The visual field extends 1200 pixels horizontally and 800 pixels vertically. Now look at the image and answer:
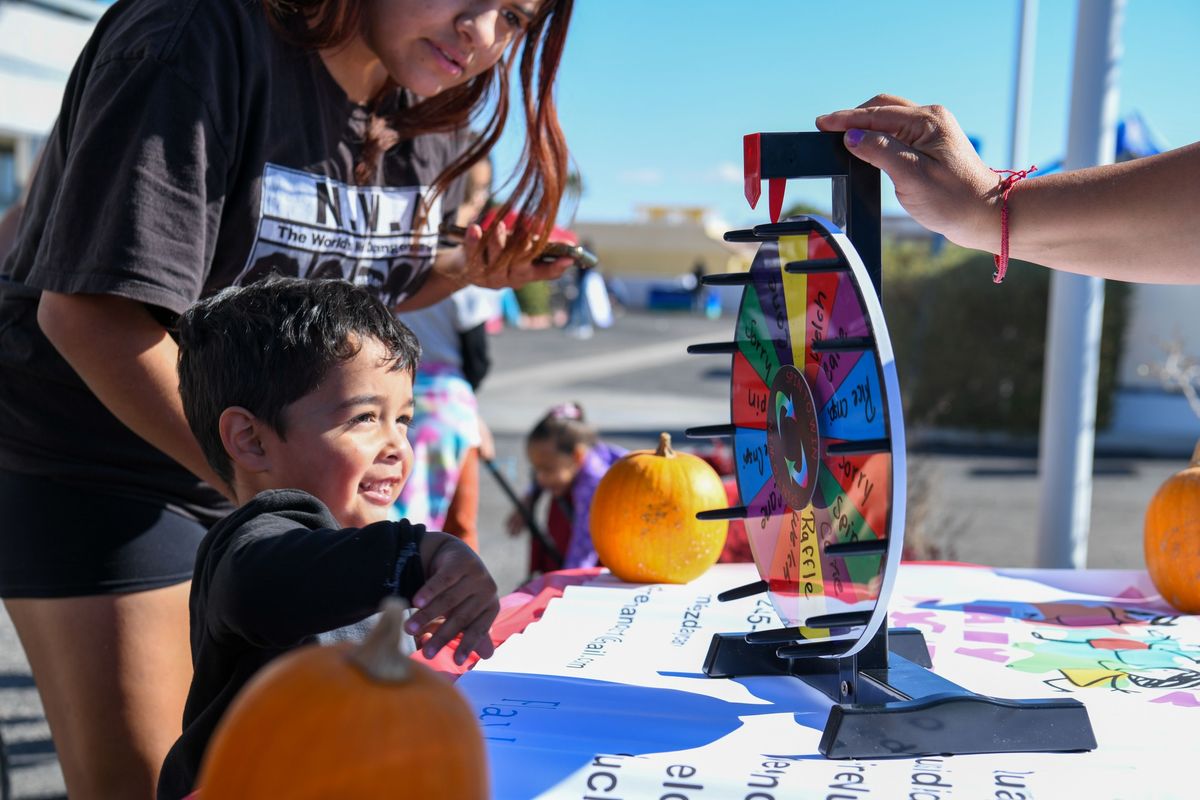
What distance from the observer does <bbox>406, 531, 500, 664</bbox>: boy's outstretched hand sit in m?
1.08

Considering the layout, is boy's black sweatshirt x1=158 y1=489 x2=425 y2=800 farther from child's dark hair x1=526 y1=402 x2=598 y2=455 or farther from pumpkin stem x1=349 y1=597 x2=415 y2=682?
child's dark hair x1=526 y1=402 x2=598 y2=455

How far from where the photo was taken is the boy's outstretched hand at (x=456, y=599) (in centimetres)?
108

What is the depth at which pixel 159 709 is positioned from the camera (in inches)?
65.9

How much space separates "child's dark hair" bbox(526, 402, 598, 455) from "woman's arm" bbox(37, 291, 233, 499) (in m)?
2.87

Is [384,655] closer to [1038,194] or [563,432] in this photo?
[1038,194]

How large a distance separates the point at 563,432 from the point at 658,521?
8.00 ft

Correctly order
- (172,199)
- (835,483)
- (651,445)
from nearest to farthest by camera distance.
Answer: (835,483), (172,199), (651,445)

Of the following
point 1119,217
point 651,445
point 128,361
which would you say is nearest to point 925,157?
point 1119,217

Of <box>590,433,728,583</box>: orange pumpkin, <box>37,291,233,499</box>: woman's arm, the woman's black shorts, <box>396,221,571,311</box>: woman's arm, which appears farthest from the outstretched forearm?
the woman's black shorts

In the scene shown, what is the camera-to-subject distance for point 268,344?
1.37 m

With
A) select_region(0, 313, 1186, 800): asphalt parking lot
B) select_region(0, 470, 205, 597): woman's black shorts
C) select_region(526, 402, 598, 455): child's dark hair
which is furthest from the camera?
select_region(526, 402, 598, 455): child's dark hair

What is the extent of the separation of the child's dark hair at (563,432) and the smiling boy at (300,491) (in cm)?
285

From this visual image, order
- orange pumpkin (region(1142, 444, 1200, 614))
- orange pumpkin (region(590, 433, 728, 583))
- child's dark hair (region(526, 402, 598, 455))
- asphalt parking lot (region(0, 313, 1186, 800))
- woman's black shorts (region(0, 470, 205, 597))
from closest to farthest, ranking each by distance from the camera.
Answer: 1. woman's black shorts (region(0, 470, 205, 597))
2. orange pumpkin (region(1142, 444, 1200, 614))
3. orange pumpkin (region(590, 433, 728, 583))
4. asphalt parking lot (region(0, 313, 1186, 800))
5. child's dark hair (region(526, 402, 598, 455))

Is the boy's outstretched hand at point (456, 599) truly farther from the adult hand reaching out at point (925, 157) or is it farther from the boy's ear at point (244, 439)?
the adult hand reaching out at point (925, 157)
